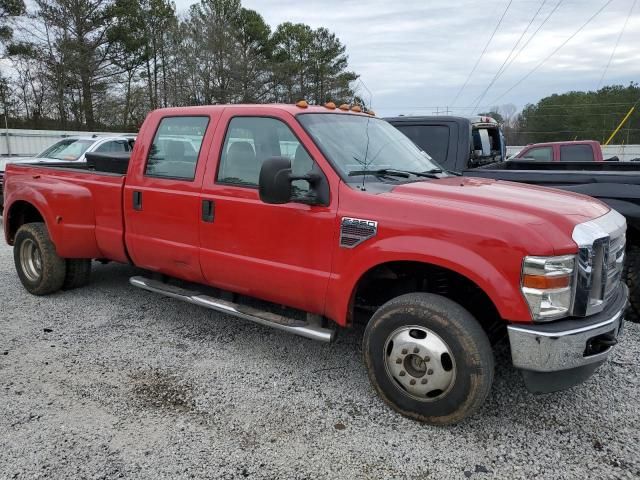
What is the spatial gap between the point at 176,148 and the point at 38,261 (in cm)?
226

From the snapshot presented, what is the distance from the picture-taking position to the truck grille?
2.72 metres

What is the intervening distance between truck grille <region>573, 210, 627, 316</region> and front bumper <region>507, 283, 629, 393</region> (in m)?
0.09

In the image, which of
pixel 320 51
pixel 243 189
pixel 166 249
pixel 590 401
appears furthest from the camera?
pixel 320 51

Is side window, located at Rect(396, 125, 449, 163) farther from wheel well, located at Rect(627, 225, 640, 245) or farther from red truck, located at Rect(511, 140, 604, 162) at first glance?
red truck, located at Rect(511, 140, 604, 162)

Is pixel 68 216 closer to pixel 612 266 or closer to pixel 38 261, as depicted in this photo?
pixel 38 261

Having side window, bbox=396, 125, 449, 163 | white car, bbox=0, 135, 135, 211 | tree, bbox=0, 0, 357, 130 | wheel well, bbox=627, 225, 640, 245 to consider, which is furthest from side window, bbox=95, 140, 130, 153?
tree, bbox=0, 0, 357, 130

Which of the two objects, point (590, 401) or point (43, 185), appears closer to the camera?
point (590, 401)

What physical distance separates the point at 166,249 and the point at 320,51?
39307 millimetres

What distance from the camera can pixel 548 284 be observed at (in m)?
2.65

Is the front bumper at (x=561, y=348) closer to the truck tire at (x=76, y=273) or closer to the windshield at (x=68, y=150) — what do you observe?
the truck tire at (x=76, y=273)

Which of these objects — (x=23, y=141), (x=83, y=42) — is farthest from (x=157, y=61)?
(x=23, y=141)

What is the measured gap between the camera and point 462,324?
2.89 meters

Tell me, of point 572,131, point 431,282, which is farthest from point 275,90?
point 431,282

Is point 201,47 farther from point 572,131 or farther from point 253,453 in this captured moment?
point 253,453
